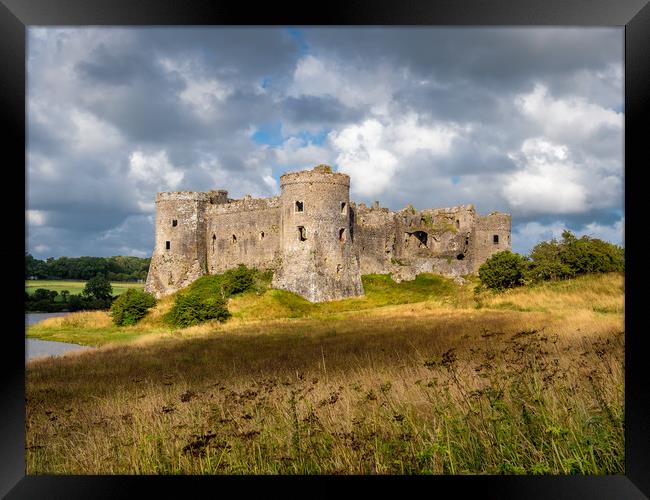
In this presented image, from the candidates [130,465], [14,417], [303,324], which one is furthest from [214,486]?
[303,324]

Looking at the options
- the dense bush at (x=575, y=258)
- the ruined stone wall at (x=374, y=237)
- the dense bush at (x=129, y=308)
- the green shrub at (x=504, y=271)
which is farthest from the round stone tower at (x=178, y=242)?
the dense bush at (x=575, y=258)

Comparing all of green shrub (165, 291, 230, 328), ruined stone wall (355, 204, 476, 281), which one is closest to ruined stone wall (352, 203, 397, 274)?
ruined stone wall (355, 204, 476, 281)

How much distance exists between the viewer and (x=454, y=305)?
28156mm

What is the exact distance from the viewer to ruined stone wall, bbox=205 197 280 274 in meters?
41.8

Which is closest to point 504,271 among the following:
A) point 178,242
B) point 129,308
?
point 129,308

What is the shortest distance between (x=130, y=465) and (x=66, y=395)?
20.7 ft

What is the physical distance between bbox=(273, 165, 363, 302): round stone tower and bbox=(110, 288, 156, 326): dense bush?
8.22 meters

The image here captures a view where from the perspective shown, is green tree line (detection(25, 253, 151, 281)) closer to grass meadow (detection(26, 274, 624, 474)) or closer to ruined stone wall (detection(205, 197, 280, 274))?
ruined stone wall (detection(205, 197, 280, 274))

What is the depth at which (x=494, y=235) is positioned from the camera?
1827 inches

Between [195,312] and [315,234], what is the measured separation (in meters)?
9.70

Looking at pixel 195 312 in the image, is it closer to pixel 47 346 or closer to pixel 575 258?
pixel 47 346

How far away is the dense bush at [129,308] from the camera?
32281mm

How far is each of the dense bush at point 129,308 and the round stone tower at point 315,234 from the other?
8.22 meters

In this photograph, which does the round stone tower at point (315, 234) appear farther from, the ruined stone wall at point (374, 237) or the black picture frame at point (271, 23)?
the black picture frame at point (271, 23)
